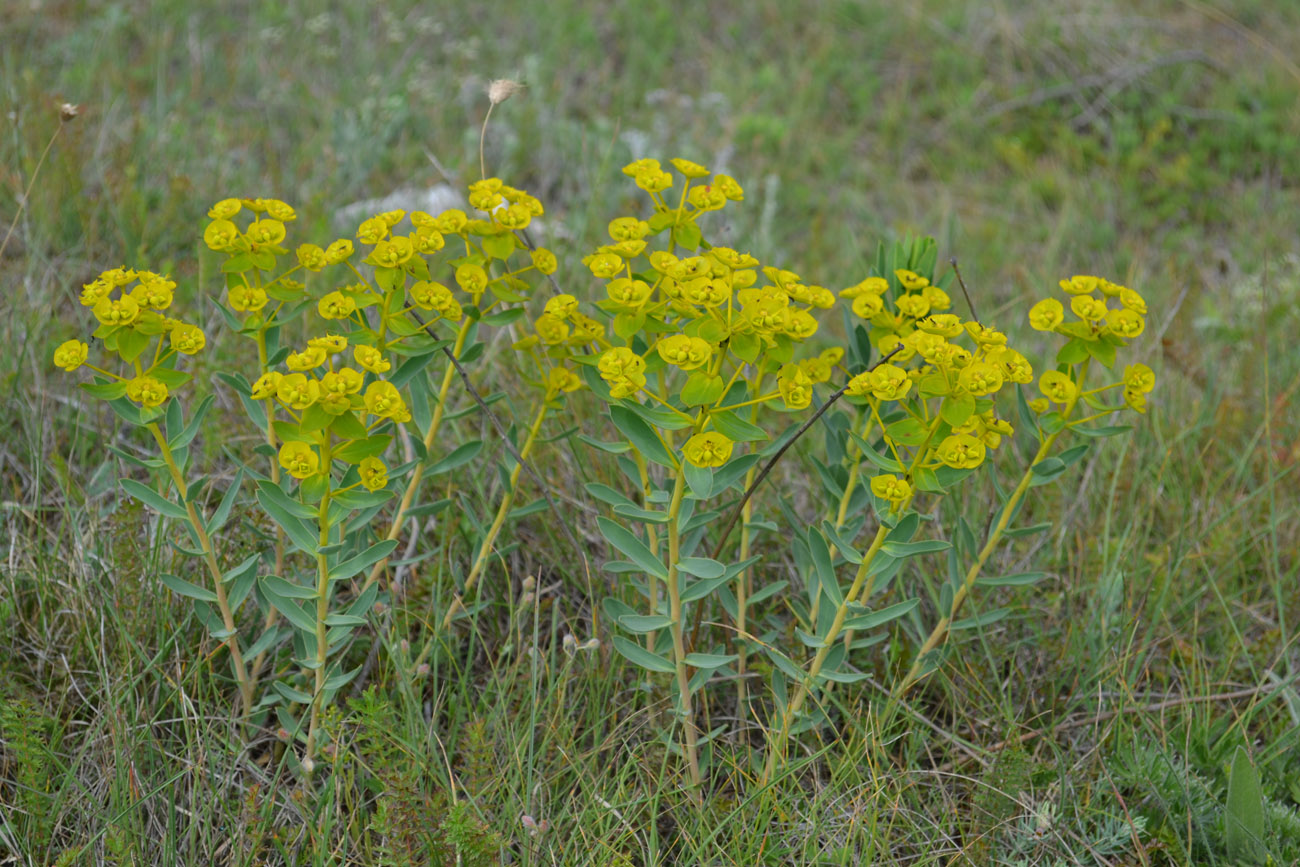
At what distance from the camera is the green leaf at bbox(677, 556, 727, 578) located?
5.16 ft

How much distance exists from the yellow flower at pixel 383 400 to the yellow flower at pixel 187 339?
29cm

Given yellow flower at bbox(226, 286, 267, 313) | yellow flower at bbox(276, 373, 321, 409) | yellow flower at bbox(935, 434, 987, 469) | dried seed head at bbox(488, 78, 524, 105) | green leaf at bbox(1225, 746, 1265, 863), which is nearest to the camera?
yellow flower at bbox(276, 373, 321, 409)

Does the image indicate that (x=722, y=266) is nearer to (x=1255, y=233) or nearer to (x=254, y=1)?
(x=1255, y=233)

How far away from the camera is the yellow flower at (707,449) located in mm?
1447

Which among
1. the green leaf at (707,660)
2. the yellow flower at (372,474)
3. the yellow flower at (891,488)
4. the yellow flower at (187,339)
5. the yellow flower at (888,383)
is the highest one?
the yellow flower at (888,383)

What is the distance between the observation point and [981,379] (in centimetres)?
142

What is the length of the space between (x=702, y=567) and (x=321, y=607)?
59 centimetres

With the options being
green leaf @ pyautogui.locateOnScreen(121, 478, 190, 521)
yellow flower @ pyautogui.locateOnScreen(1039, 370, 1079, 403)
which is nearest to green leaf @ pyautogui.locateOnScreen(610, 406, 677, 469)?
yellow flower @ pyautogui.locateOnScreen(1039, 370, 1079, 403)

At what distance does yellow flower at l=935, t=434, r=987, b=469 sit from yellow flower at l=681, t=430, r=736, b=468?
31 centimetres

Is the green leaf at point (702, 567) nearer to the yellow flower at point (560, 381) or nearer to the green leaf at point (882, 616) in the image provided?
the green leaf at point (882, 616)

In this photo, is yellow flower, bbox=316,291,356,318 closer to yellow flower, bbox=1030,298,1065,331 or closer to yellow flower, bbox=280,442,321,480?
yellow flower, bbox=280,442,321,480

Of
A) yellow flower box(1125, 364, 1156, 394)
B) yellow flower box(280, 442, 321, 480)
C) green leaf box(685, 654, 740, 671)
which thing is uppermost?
yellow flower box(1125, 364, 1156, 394)

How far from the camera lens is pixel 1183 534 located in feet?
7.63

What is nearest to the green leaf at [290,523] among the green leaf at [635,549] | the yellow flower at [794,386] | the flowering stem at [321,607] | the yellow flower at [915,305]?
the flowering stem at [321,607]
